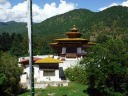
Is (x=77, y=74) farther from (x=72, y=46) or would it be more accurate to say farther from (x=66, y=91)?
(x=72, y=46)

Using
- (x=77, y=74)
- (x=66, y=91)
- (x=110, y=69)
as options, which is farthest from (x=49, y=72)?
(x=110, y=69)

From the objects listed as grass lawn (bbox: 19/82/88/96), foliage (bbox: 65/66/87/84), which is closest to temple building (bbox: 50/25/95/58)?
foliage (bbox: 65/66/87/84)

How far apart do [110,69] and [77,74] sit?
7.90 metres

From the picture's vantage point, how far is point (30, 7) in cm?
509

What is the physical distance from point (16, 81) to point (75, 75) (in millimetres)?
7454

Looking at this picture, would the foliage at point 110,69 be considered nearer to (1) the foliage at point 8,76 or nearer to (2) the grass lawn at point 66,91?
(2) the grass lawn at point 66,91

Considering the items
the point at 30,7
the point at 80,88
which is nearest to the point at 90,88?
the point at 80,88

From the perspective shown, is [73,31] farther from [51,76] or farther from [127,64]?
[127,64]

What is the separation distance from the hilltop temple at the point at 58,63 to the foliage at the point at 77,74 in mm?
722

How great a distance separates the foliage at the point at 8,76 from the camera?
92.8 feet

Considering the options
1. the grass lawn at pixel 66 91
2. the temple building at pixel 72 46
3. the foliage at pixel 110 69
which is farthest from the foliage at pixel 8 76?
the temple building at pixel 72 46

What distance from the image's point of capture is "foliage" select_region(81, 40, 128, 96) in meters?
27.4

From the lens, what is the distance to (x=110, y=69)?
91.1 feet

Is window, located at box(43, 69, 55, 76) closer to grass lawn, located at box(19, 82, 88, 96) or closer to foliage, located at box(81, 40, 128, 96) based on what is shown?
grass lawn, located at box(19, 82, 88, 96)
